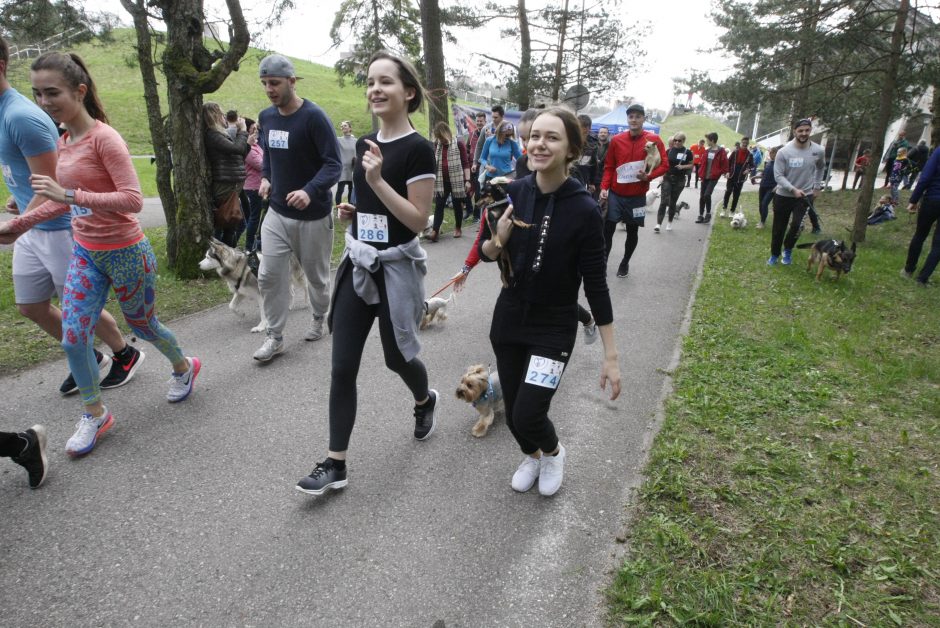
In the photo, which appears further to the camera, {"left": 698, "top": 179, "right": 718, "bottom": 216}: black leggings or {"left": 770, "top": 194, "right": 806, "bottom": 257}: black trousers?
{"left": 698, "top": 179, "right": 718, "bottom": 216}: black leggings

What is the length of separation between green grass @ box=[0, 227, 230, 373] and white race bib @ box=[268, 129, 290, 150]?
2.54 m

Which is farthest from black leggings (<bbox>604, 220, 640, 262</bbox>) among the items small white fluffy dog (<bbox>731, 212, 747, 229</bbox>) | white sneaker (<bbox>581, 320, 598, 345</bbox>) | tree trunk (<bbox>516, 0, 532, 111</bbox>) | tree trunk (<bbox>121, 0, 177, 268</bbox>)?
tree trunk (<bbox>516, 0, 532, 111</bbox>)

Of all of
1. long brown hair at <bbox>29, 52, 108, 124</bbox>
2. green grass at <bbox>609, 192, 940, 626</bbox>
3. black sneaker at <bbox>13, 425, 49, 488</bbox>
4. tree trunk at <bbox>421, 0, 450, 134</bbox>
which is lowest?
green grass at <bbox>609, 192, 940, 626</bbox>

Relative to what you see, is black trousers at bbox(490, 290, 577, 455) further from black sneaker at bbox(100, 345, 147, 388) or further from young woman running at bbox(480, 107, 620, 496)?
black sneaker at bbox(100, 345, 147, 388)

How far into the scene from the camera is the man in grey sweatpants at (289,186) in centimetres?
406

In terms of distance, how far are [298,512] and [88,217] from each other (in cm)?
210

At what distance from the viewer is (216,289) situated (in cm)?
654

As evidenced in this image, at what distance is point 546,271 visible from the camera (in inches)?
97.7

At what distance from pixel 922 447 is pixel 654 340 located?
237 centimetres

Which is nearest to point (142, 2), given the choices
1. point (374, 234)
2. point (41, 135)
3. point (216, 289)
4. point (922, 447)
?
point (216, 289)

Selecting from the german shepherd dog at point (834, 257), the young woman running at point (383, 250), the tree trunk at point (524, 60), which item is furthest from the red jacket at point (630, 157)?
the tree trunk at point (524, 60)

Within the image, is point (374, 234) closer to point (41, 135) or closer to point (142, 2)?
point (41, 135)

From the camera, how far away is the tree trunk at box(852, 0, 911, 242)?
9.41 metres

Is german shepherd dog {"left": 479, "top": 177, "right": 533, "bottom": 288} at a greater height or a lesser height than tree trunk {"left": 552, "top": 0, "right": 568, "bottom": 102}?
lesser
